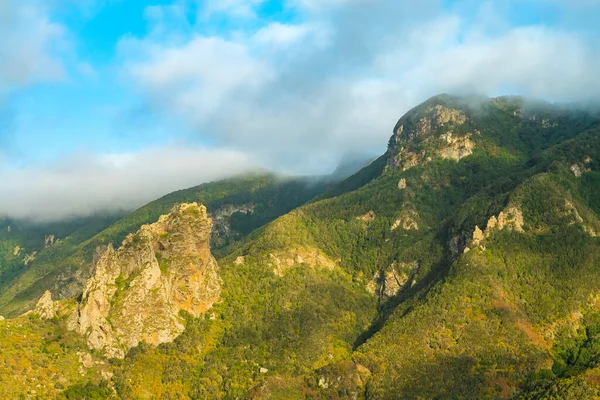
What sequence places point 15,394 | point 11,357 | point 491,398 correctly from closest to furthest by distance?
1. point 15,394
2. point 11,357
3. point 491,398

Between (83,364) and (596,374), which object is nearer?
(596,374)

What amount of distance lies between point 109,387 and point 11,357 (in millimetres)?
35664

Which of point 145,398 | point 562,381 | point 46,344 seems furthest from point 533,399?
point 46,344

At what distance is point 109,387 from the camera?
197625 mm

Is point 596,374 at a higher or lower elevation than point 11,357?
lower

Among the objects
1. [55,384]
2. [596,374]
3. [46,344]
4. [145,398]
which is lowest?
[596,374]

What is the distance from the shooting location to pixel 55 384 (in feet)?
600

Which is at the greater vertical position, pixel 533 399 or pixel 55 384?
pixel 55 384

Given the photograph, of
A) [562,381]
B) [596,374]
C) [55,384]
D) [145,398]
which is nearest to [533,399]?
[562,381]

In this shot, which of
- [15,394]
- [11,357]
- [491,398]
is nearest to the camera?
[15,394]

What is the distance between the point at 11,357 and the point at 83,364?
85.5 feet

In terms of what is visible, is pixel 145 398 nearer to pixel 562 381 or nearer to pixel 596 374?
pixel 562 381

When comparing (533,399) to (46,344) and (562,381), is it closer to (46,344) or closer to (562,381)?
Result: (562,381)

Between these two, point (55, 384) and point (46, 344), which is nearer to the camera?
point (55, 384)
